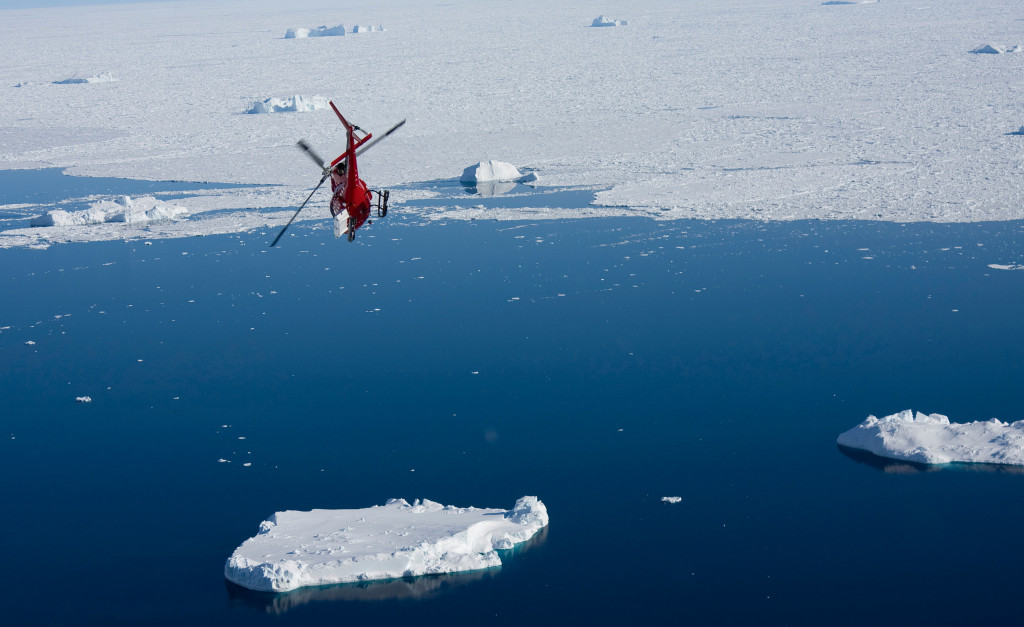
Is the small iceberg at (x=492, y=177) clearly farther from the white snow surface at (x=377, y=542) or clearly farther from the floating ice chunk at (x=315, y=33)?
the floating ice chunk at (x=315, y=33)

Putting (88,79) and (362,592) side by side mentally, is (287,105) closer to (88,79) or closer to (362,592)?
(88,79)

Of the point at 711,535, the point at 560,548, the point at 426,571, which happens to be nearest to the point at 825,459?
the point at 711,535

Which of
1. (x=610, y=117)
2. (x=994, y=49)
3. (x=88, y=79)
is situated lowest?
(x=610, y=117)

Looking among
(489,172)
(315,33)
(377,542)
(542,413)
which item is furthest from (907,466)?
A: (315,33)

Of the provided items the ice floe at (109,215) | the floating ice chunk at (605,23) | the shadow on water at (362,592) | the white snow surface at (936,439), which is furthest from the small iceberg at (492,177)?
the floating ice chunk at (605,23)

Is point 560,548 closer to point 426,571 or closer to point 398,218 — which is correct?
point 426,571

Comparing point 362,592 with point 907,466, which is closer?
point 362,592
